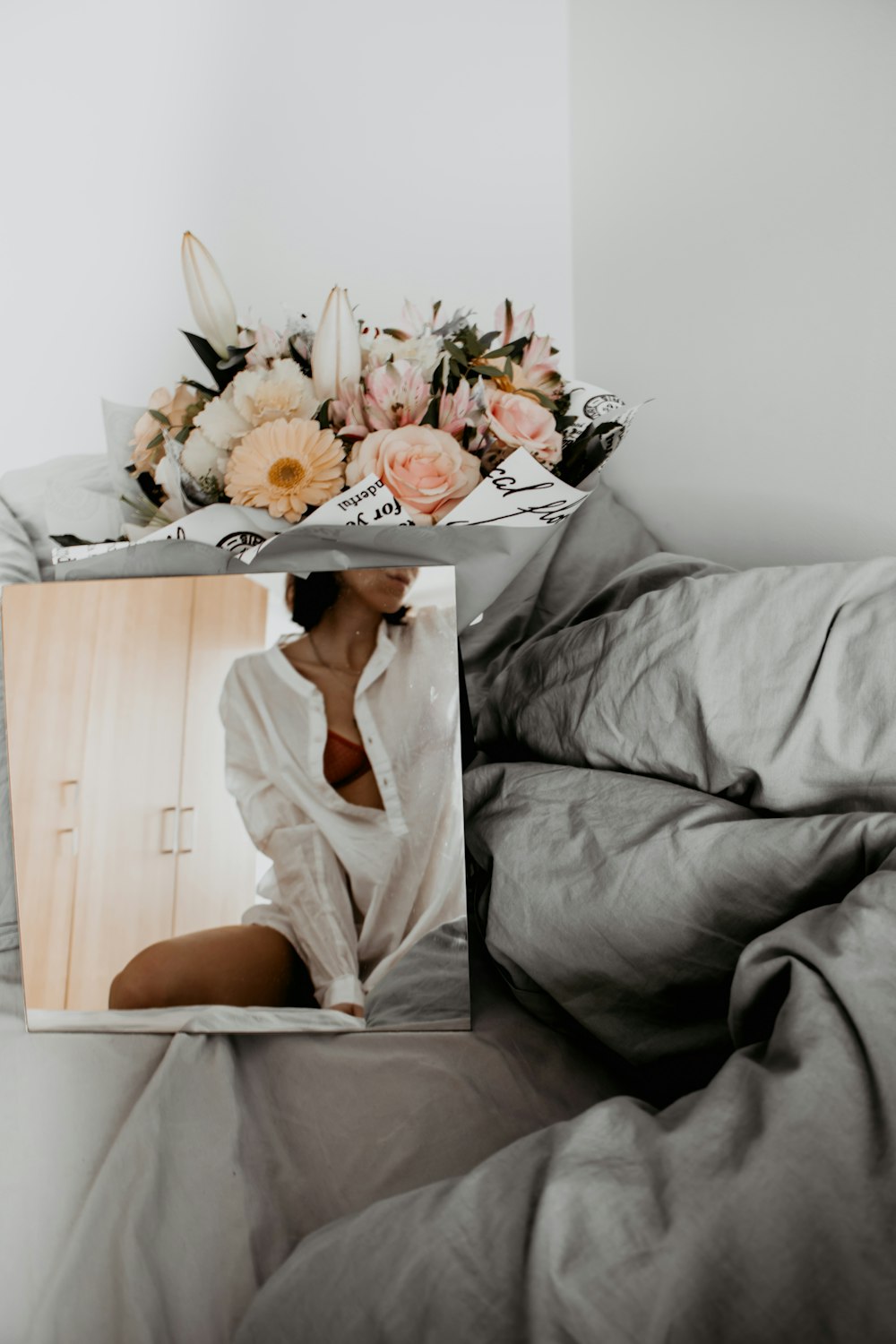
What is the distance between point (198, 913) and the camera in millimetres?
783

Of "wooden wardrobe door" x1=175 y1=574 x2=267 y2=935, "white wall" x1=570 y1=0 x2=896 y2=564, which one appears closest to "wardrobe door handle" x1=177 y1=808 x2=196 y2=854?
"wooden wardrobe door" x1=175 y1=574 x2=267 y2=935

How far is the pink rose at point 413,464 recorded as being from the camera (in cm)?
74

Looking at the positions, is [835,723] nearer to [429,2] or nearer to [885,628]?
[885,628]

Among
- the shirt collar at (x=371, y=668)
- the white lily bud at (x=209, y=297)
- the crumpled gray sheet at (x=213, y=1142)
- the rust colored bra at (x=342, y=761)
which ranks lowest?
the crumpled gray sheet at (x=213, y=1142)

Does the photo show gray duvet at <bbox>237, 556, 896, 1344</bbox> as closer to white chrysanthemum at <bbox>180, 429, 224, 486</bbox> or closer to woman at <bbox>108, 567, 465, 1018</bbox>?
woman at <bbox>108, 567, 465, 1018</bbox>

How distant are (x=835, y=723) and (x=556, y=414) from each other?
0.37 m

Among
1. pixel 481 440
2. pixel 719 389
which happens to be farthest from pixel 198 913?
pixel 719 389

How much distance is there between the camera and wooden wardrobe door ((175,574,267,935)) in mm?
781

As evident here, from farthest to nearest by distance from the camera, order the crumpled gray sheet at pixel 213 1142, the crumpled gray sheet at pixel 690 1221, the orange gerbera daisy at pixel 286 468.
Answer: the orange gerbera daisy at pixel 286 468 → the crumpled gray sheet at pixel 213 1142 → the crumpled gray sheet at pixel 690 1221

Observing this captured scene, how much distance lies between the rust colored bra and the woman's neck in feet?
0.21

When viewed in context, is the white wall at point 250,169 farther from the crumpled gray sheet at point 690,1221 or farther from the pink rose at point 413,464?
the crumpled gray sheet at point 690,1221

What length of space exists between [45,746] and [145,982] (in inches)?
9.0

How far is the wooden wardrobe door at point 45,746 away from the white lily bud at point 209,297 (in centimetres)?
25

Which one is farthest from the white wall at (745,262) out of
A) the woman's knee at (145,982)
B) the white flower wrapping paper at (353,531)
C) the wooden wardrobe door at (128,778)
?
the woman's knee at (145,982)
